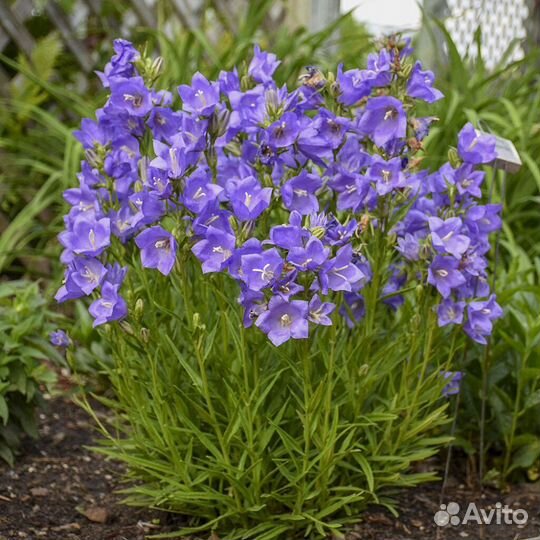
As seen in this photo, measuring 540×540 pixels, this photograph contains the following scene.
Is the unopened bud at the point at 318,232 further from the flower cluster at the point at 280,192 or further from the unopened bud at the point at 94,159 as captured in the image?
the unopened bud at the point at 94,159

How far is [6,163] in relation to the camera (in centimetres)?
361

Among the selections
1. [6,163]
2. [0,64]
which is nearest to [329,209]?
[6,163]

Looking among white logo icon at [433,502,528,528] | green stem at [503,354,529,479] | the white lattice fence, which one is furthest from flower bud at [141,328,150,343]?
the white lattice fence

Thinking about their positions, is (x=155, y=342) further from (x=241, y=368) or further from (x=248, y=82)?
(x=248, y=82)

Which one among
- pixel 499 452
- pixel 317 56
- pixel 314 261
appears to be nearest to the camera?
pixel 314 261

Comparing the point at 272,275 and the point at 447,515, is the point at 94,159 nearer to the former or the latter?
the point at 272,275

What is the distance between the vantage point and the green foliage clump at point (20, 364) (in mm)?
2123

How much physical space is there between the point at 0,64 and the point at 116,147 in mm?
2325

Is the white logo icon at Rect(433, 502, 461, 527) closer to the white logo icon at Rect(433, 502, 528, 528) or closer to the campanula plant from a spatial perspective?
the white logo icon at Rect(433, 502, 528, 528)

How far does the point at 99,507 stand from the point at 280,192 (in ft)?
3.03

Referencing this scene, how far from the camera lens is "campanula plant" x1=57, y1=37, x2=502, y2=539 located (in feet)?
5.11

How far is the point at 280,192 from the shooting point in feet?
5.38

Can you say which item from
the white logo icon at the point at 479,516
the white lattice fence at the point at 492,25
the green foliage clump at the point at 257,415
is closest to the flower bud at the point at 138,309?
the green foliage clump at the point at 257,415

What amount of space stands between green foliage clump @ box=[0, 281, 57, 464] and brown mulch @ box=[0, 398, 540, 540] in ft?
0.32
